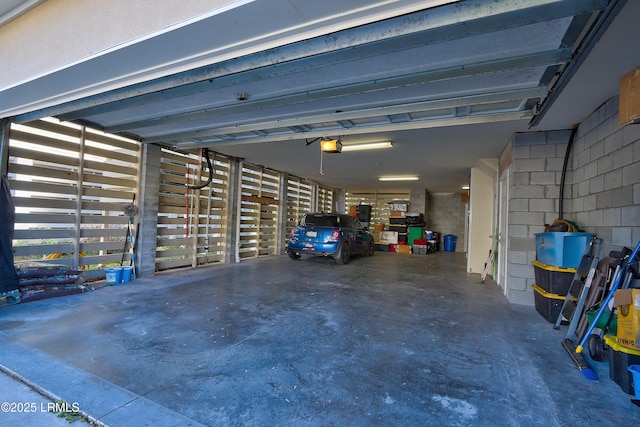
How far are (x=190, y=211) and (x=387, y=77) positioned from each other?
217 inches

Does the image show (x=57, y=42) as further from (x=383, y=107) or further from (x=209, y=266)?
(x=209, y=266)

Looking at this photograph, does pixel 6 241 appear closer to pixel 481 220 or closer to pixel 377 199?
pixel 481 220

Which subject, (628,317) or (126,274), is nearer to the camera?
(628,317)

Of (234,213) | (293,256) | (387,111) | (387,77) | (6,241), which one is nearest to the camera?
(387,77)

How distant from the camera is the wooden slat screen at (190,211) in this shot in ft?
20.6

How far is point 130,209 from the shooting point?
5527 mm

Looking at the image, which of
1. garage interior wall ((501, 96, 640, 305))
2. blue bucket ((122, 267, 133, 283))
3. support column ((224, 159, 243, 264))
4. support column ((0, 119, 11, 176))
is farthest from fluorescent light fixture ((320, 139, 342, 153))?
support column ((0, 119, 11, 176))

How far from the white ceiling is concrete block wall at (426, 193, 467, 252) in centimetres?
892

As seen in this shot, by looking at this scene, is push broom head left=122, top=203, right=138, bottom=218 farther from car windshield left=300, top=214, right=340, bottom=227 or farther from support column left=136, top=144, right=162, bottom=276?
car windshield left=300, top=214, right=340, bottom=227

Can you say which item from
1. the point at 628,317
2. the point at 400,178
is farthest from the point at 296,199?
the point at 628,317

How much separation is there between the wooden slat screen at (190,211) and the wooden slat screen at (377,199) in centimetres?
816

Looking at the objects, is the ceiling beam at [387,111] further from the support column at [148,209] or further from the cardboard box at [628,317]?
the cardboard box at [628,317]

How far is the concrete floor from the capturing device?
1.81 metres

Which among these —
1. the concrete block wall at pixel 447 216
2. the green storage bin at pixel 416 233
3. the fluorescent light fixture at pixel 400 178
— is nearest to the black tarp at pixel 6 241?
the fluorescent light fixture at pixel 400 178
